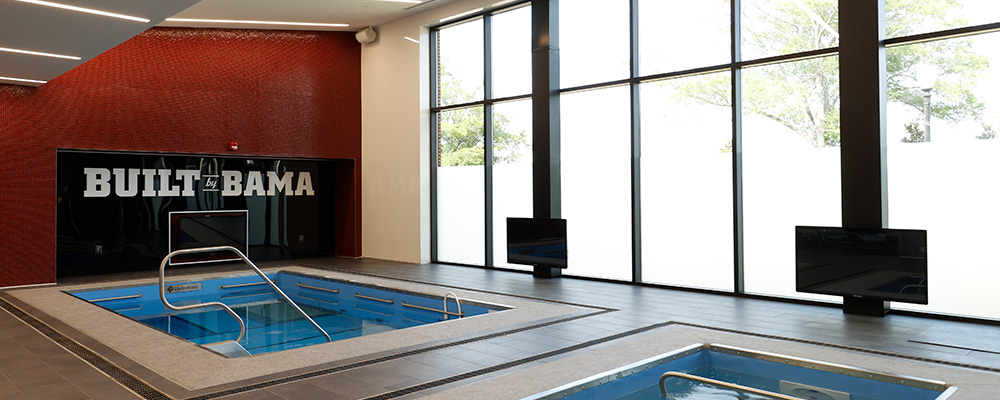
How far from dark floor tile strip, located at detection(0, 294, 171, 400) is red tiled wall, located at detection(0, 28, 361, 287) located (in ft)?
8.88

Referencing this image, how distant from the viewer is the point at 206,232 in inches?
432

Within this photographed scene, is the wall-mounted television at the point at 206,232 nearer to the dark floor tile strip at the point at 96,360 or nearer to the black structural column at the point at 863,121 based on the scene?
the dark floor tile strip at the point at 96,360

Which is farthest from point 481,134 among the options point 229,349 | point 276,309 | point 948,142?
point 948,142

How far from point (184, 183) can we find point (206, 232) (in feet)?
2.83

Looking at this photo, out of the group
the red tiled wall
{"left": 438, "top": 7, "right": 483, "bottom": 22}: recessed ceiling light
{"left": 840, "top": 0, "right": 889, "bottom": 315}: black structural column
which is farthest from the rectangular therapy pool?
the red tiled wall

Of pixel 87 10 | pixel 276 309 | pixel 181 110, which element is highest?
pixel 87 10

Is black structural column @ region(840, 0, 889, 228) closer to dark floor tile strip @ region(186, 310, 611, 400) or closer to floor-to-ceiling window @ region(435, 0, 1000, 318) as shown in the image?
floor-to-ceiling window @ region(435, 0, 1000, 318)

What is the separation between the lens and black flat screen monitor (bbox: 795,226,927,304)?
5812 millimetres

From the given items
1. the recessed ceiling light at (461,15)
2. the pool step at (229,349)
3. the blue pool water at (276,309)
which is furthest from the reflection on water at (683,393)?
the recessed ceiling light at (461,15)

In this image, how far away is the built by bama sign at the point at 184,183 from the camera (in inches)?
391

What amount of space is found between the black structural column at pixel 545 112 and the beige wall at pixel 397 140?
1.79 meters

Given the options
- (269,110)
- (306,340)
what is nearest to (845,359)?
(306,340)

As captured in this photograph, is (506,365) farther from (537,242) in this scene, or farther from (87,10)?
(537,242)

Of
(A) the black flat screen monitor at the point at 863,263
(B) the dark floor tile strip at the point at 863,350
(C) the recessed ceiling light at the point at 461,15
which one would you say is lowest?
(B) the dark floor tile strip at the point at 863,350
